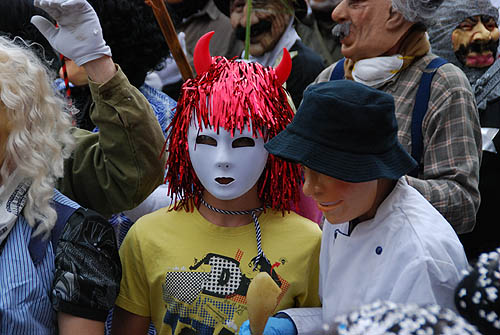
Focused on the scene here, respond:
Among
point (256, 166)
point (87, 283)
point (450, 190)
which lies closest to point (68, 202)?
point (87, 283)

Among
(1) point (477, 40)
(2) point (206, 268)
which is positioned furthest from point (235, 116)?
(1) point (477, 40)

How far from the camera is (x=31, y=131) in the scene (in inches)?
72.0

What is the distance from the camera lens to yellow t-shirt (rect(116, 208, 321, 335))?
76.7 inches

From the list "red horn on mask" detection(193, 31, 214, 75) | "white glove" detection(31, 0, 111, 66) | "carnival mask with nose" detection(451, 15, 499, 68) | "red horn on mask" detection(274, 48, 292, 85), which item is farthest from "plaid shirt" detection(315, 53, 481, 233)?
"white glove" detection(31, 0, 111, 66)

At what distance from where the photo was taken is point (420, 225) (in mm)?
1646

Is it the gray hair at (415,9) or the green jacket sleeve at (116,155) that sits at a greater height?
the gray hair at (415,9)

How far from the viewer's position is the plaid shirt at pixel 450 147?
2209 millimetres

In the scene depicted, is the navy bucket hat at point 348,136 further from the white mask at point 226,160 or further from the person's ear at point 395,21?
the person's ear at point 395,21

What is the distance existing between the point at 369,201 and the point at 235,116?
1.59 feet

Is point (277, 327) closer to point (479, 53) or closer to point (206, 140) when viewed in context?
point (206, 140)

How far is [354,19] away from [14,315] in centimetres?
164

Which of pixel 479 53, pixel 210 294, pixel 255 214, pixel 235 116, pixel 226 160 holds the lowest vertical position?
pixel 210 294

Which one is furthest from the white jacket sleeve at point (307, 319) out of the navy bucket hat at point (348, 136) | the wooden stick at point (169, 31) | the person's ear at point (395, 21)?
the person's ear at point (395, 21)

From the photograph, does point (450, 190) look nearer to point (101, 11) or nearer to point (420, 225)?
point (420, 225)
